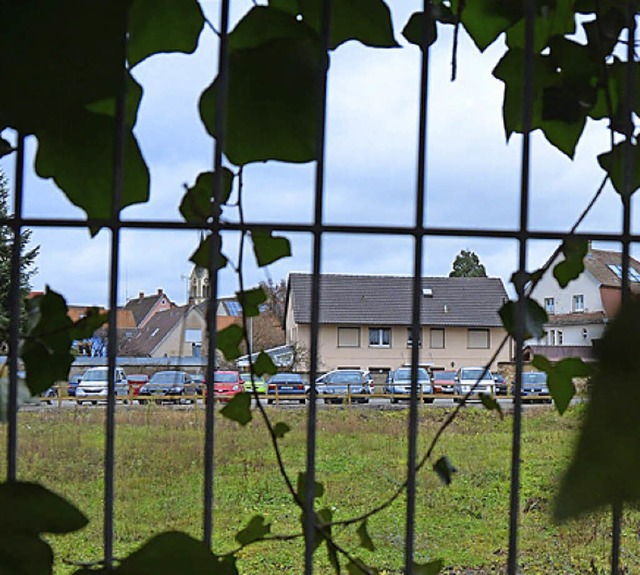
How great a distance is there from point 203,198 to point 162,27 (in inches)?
2.6

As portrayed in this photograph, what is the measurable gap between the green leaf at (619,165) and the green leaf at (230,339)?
18 centimetres

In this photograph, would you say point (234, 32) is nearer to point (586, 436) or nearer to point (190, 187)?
point (190, 187)

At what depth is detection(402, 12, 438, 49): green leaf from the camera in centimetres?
31

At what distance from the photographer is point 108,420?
299 millimetres

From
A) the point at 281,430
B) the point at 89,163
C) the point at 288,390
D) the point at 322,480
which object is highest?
the point at 89,163

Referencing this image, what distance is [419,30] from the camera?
312mm

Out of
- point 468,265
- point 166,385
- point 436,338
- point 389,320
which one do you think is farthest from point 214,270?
point 436,338

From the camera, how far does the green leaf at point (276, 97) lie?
0.85ft

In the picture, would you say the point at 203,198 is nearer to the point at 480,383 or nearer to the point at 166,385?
the point at 480,383

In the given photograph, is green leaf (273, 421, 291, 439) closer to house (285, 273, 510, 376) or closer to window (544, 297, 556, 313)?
window (544, 297, 556, 313)

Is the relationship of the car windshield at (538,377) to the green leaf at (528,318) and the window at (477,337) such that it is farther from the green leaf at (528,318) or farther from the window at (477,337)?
the window at (477,337)

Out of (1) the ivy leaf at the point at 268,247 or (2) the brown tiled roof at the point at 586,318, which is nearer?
(2) the brown tiled roof at the point at 586,318

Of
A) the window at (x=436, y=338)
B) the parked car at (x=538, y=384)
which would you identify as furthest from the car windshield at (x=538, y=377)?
the window at (x=436, y=338)

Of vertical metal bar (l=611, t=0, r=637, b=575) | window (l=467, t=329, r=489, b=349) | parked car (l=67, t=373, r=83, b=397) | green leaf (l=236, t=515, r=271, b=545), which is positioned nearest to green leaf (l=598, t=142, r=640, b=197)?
vertical metal bar (l=611, t=0, r=637, b=575)
